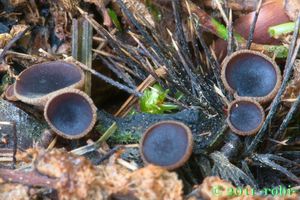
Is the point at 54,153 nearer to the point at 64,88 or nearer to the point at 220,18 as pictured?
the point at 64,88

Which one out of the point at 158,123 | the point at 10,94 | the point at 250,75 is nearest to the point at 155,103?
the point at 158,123

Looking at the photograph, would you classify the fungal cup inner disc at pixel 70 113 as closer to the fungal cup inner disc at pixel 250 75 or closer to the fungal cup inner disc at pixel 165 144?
the fungal cup inner disc at pixel 165 144

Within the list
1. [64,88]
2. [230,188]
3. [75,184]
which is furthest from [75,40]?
[230,188]

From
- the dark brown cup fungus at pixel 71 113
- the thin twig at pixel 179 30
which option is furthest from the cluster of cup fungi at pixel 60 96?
the thin twig at pixel 179 30

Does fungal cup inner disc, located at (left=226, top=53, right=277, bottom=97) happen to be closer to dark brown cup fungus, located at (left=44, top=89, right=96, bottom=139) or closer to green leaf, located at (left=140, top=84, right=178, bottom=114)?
green leaf, located at (left=140, top=84, right=178, bottom=114)

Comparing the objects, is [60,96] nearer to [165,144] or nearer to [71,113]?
[71,113]

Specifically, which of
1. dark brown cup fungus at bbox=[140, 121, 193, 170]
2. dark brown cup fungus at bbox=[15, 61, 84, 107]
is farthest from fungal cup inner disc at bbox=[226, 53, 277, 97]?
dark brown cup fungus at bbox=[15, 61, 84, 107]
